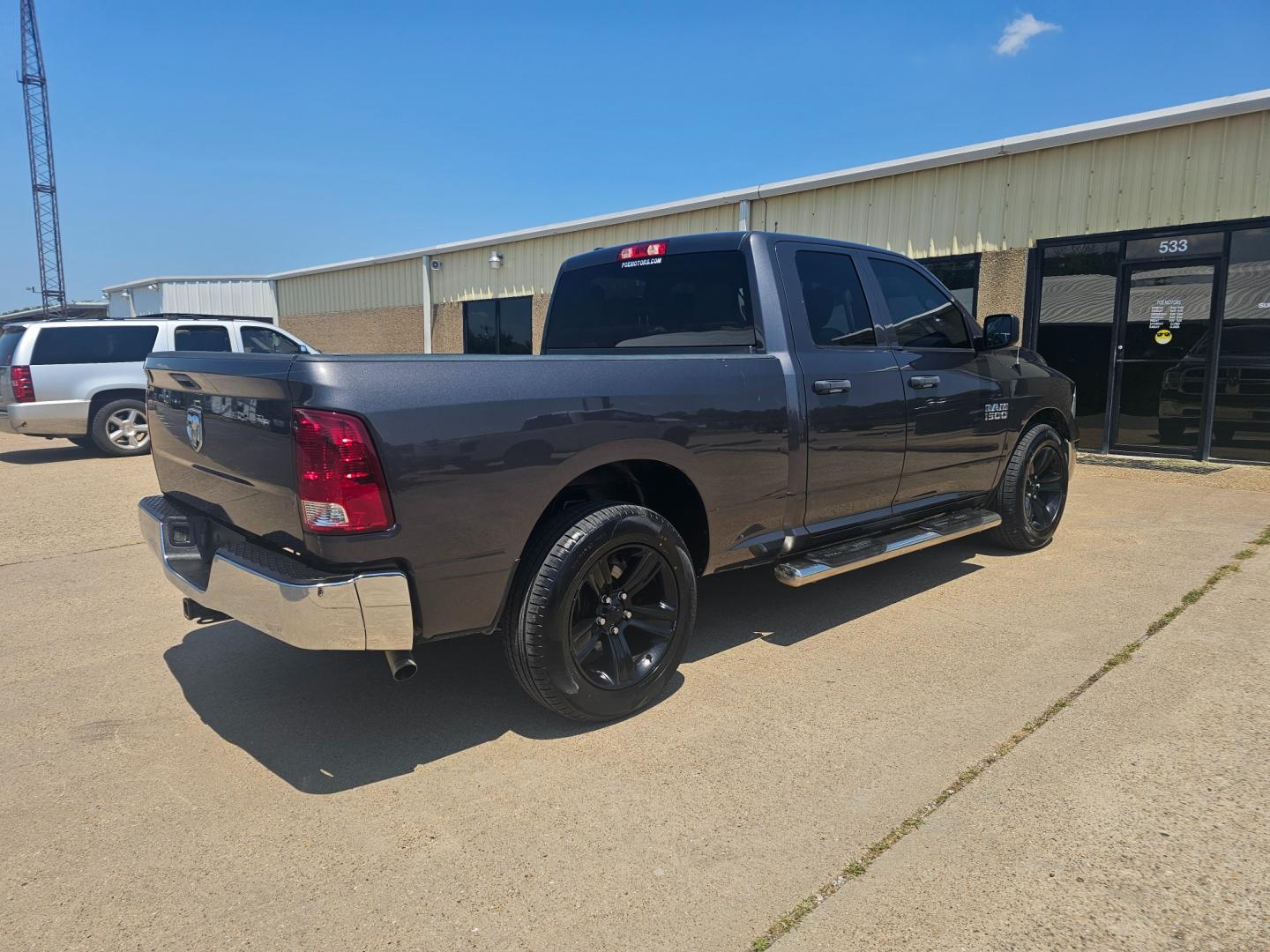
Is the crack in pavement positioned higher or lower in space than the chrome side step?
lower

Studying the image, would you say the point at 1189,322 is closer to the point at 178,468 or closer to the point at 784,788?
the point at 784,788

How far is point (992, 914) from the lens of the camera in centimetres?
207

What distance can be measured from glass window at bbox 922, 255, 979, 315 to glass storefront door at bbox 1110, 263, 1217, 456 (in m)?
1.65

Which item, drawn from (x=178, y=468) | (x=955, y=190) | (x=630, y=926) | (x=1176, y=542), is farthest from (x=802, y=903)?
(x=955, y=190)

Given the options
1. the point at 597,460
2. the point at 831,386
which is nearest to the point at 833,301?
the point at 831,386

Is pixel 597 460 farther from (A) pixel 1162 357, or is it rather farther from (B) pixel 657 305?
(A) pixel 1162 357

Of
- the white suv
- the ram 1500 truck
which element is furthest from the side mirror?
the white suv

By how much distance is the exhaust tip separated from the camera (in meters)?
2.68

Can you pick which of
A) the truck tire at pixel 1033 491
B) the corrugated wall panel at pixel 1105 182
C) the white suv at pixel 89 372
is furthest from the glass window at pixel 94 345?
the corrugated wall panel at pixel 1105 182

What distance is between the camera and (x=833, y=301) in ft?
13.7

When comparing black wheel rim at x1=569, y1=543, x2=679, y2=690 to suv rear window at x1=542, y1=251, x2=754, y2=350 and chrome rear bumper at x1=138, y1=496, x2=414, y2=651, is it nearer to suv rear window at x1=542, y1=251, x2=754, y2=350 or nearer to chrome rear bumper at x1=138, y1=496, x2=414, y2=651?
chrome rear bumper at x1=138, y1=496, x2=414, y2=651

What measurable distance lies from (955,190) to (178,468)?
31.4ft

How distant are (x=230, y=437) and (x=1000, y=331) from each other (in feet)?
13.4

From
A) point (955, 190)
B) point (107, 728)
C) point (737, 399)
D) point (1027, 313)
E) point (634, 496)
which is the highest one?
point (955, 190)
